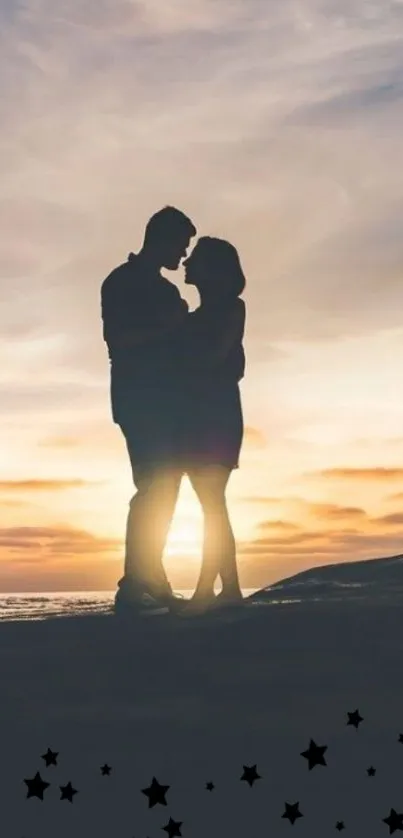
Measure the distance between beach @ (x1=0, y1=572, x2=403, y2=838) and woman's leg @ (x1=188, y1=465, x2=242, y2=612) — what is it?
6.34ft

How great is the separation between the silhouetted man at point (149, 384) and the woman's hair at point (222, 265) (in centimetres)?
27

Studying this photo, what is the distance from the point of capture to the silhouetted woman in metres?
10.8

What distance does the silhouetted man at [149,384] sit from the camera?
1096 centimetres

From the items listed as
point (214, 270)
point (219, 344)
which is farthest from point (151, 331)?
point (214, 270)

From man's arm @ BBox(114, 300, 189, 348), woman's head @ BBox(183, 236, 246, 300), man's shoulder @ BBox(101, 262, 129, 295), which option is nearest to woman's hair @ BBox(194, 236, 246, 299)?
woman's head @ BBox(183, 236, 246, 300)

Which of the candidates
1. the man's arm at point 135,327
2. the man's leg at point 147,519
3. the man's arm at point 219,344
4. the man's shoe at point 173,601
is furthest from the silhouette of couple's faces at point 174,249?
the man's shoe at point 173,601

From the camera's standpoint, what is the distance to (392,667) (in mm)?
7078

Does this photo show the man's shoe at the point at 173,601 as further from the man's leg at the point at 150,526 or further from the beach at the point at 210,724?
the beach at the point at 210,724

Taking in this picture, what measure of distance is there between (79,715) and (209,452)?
16.2 feet

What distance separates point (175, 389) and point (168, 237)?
141 centimetres

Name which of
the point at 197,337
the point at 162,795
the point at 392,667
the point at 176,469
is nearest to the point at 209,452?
the point at 176,469

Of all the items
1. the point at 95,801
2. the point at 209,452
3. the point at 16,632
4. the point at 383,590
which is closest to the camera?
the point at 95,801

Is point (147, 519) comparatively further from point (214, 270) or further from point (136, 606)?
point (214, 270)

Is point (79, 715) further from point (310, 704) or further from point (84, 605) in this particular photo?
point (84, 605)
